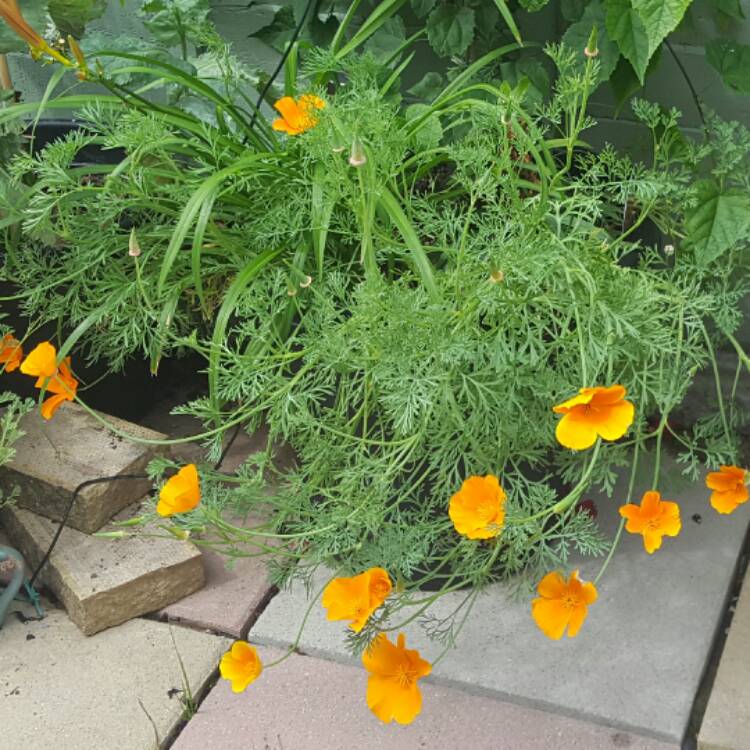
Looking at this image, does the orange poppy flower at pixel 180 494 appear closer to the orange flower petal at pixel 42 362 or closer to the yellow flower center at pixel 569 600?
the orange flower petal at pixel 42 362

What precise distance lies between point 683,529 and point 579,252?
672 millimetres

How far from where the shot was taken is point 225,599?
185 centimetres

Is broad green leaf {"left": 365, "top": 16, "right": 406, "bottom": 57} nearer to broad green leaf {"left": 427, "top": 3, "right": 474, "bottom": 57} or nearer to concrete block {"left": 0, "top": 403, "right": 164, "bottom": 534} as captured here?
broad green leaf {"left": 427, "top": 3, "right": 474, "bottom": 57}

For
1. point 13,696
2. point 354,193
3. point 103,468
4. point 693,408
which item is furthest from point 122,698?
point 693,408

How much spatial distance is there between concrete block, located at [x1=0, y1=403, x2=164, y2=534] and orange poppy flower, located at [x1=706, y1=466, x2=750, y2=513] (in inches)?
39.5

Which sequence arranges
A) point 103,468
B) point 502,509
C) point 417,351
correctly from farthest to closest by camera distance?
point 103,468 < point 417,351 < point 502,509

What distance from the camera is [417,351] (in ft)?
A: 4.73

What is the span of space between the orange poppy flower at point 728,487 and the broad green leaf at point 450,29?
37.2 inches

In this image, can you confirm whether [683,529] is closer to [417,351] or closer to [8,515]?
[417,351]

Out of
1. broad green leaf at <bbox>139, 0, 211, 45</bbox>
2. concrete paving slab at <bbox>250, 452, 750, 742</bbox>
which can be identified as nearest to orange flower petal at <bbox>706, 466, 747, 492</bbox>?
concrete paving slab at <bbox>250, 452, 750, 742</bbox>

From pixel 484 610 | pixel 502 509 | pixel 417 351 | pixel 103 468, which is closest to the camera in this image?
pixel 502 509

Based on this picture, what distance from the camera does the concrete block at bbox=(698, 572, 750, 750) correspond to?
1.52 m

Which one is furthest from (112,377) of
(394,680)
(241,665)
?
(394,680)

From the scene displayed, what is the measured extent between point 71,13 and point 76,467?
808 mm
